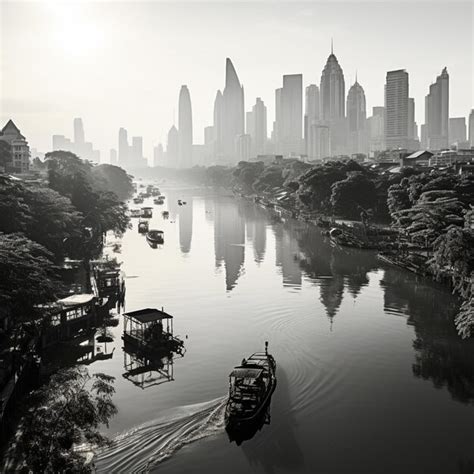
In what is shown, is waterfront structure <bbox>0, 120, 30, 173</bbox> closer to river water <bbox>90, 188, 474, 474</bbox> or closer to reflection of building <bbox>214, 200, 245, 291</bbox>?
reflection of building <bbox>214, 200, 245, 291</bbox>

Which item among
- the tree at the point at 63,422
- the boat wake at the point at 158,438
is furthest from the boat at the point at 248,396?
the tree at the point at 63,422

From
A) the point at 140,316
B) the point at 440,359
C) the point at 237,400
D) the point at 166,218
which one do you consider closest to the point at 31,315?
the point at 140,316

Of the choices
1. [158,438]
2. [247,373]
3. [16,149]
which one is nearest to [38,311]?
[158,438]

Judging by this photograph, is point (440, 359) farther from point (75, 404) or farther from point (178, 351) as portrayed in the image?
point (75, 404)

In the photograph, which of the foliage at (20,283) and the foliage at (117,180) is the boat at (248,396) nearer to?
the foliage at (20,283)

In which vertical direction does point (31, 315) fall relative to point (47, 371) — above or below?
above

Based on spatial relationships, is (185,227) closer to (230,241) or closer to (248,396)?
(230,241)

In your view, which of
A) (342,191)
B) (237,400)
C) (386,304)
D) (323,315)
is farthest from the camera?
(342,191)
